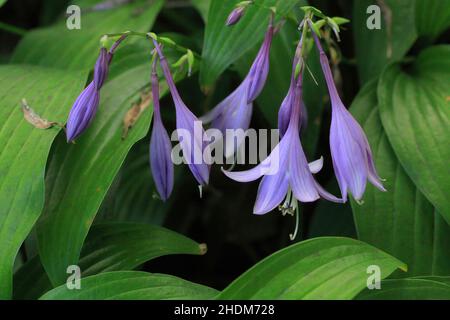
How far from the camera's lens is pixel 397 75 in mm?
1376

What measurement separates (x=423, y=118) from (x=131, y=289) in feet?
2.16

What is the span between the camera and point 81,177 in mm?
1201

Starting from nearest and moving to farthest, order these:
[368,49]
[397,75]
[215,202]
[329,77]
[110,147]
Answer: [329,77] < [110,147] < [397,75] < [368,49] < [215,202]

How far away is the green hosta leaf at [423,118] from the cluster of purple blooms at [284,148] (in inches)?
5.8

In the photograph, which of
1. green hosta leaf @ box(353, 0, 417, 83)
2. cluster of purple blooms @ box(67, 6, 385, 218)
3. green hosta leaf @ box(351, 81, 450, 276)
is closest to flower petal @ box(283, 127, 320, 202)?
cluster of purple blooms @ box(67, 6, 385, 218)

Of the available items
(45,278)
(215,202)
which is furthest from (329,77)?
(215,202)

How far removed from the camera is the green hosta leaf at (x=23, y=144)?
108 cm

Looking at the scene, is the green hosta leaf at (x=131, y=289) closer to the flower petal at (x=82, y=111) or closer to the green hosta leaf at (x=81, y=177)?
the green hosta leaf at (x=81, y=177)

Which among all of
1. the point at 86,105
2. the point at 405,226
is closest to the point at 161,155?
the point at 86,105

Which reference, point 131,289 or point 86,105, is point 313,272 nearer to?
point 131,289
